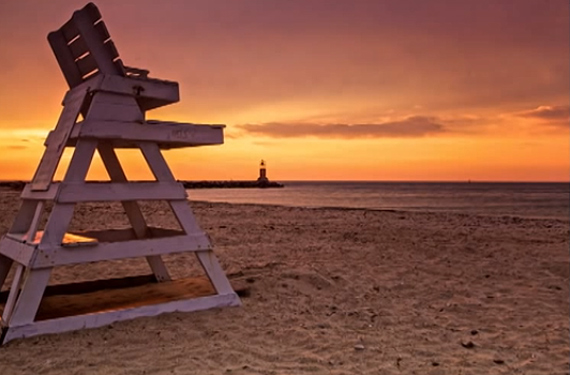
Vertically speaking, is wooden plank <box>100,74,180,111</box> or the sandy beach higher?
wooden plank <box>100,74,180,111</box>

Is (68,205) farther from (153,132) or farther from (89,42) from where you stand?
(89,42)

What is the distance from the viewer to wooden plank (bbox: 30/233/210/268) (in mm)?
4531

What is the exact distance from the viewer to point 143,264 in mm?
8656

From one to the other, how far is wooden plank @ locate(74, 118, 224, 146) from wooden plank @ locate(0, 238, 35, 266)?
1.10m

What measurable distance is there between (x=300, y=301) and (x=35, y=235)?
2.94m

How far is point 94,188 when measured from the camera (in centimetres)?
484

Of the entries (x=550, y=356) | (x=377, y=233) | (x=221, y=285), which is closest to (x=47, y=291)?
(x=221, y=285)

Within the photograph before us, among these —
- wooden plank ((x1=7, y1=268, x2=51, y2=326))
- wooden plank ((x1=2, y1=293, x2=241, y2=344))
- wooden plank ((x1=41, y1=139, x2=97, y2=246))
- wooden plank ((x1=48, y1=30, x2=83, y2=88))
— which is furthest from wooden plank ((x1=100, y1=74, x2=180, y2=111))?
wooden plank ((x1=2, y1=293, x2=241, y2=344))

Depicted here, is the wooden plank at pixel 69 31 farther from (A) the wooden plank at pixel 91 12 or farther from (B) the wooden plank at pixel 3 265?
(B) the wooden plank at pixel 3 265

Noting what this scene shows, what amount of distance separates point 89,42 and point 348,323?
3807 mm

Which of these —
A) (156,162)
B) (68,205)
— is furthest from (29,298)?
(156,162)

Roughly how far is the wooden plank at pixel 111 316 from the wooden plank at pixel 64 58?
2.46 meters

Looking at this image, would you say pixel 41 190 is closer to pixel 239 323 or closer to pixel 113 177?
pixel 113 177

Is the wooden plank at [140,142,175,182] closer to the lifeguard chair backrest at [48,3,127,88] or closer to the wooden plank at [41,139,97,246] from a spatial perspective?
the wooden plank at [41,139,97,246]
